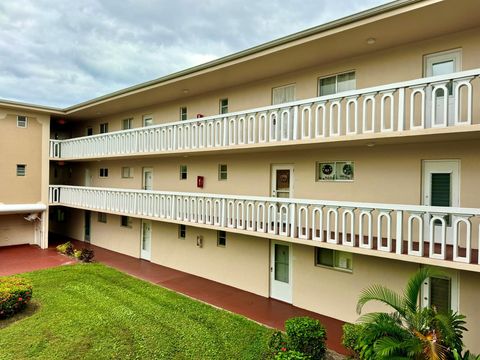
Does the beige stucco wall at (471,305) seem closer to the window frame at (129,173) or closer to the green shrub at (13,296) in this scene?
the green shrub at (13,296)

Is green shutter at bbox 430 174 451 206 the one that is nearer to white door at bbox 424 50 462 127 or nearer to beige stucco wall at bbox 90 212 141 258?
white door at bbox 424 50 462 127

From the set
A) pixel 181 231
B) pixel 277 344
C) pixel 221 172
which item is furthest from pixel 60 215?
pixel 277 344

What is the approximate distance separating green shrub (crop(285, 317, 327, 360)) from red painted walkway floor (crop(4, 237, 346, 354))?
43.3 inches

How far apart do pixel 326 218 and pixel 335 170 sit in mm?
1675

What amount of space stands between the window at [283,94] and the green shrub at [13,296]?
10.5 metres

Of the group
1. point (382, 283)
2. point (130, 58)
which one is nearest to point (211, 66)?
point (382, 283)

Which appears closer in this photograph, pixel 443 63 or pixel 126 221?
pixel 443 63

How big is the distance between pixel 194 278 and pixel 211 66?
8806mm

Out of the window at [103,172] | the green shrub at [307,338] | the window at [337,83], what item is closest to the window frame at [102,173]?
the window at [103,172]

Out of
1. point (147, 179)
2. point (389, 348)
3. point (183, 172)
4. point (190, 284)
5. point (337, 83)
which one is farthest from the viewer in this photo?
point (147, 179)

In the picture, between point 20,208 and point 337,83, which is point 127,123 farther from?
point 337,83

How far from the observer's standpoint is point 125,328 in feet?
27.0

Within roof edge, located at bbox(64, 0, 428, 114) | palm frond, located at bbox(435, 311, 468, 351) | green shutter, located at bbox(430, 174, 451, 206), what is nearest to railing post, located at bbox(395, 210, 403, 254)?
palm frond, located at bbox(435, 311, 468, 351)

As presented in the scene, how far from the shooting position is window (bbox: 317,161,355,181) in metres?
9.05
